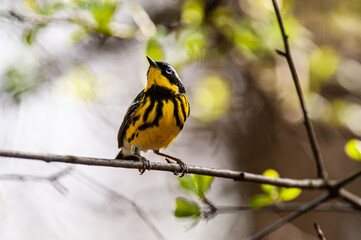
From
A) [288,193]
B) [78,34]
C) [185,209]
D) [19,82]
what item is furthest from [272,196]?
[19,82]

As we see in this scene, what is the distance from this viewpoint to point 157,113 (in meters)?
3.45

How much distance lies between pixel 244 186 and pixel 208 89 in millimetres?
1821

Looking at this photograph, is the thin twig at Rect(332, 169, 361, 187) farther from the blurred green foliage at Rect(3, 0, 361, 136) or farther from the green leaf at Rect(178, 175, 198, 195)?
the blurred green foliage at Rect(3, 0, 361, 136)

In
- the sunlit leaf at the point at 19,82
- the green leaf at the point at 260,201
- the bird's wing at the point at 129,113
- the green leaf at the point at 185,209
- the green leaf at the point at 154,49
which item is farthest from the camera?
the sunlit leaf at the point at 19,82

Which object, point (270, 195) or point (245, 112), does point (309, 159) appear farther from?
point (270, 195)

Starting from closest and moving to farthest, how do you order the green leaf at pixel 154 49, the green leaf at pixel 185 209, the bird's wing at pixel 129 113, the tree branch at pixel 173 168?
the tree branch at pixel 173 168 < the green leaf at pixel 185 209 < the green leaf at pixel 154 49 < the bird's wing at pixel 129 113

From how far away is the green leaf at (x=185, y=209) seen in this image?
2854 millimetres

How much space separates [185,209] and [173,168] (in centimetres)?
41

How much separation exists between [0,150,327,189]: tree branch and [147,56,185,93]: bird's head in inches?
46.0

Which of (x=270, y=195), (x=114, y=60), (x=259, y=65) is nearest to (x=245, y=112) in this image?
(x=259, y=65)

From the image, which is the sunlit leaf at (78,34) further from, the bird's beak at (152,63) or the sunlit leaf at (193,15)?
the sunlit leaf at (193,15)

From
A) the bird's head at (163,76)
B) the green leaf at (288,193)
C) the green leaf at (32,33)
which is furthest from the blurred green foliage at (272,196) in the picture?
the green leaf at (32,33)

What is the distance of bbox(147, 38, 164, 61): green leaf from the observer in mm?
3398

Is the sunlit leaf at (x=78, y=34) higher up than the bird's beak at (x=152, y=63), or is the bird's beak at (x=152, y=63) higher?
the bird's beak at (x=152, y=63)
